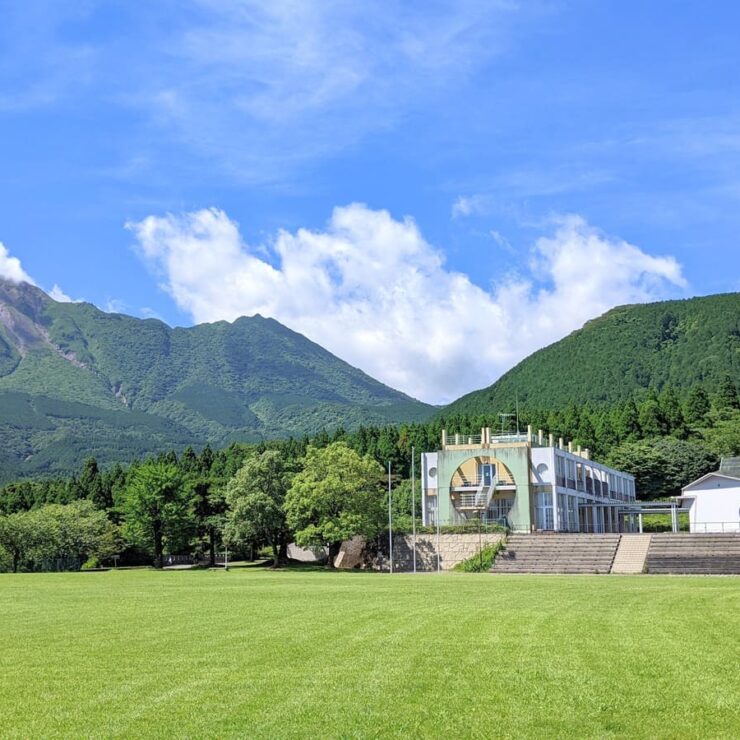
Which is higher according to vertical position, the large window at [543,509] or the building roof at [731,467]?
the building roof at [731,467]

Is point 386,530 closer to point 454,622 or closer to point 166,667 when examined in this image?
point 454,622

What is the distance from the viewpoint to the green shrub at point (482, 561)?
5641 centimetres

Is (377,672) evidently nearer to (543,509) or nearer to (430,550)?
(430,550)

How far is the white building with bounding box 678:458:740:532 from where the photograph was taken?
71.0 m

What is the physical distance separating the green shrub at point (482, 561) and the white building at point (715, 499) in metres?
20.7

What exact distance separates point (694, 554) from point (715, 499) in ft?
72.7

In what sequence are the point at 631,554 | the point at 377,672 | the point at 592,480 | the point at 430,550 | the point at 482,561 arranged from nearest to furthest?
the point at 377,672
the point at 631,554
the point at 482,561
the point at 430,550
the point at 592,480

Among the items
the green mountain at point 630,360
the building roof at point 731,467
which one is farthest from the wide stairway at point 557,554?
the green mountain at point 630,360

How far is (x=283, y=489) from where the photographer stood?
69750 mm

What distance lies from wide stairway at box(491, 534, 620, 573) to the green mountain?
88.9 meters

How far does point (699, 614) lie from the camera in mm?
21906

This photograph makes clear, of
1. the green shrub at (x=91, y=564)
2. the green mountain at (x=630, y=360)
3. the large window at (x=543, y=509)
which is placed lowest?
the green shrub at (x=91, y=564)

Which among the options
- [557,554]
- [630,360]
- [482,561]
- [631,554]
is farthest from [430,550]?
[630,360]

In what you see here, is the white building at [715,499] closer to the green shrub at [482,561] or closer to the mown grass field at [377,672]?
the green shrub at [482,561]
